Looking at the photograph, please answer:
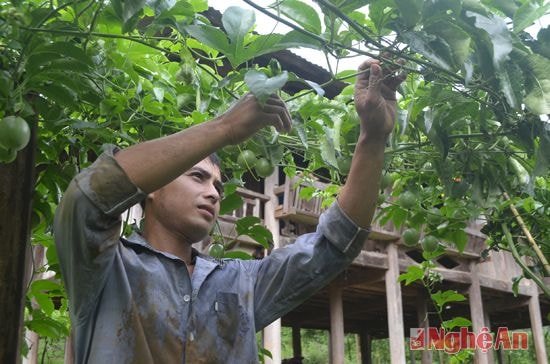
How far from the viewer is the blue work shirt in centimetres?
103

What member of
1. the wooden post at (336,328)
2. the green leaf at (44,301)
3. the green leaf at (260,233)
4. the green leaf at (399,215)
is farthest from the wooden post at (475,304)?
the green leaf at (44,301)

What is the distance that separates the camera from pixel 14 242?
1313 mm

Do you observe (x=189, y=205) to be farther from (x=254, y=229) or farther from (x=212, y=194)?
(x=254, y=229)

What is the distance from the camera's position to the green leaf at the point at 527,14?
103 cm

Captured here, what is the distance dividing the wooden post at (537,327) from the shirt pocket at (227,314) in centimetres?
839

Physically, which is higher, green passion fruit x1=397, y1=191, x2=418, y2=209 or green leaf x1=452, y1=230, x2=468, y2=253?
green passion fruit x1=397, y1=191, x2=418, y2=209

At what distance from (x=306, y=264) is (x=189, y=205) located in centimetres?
30

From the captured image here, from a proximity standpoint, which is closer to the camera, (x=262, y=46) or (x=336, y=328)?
(x=262, y=46)

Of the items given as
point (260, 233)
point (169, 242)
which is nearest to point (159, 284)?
point (169, 242)

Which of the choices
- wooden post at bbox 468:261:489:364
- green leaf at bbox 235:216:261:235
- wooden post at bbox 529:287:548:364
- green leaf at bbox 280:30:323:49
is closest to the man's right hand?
green leaf at bbox 280:30:323:49

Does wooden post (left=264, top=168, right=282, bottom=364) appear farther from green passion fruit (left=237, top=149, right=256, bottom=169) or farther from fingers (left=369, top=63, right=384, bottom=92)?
fingers (left=369, top=63, right=384, bottom=92)

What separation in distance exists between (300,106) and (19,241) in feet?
2.27

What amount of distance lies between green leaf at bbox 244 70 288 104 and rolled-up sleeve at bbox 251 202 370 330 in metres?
0.47

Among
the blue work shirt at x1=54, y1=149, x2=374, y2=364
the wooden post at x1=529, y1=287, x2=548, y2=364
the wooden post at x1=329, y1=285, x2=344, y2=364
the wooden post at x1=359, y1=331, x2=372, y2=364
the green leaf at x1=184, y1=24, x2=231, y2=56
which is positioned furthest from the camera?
the wooden post at x1=359, y1=331, x2=372, y2=364
